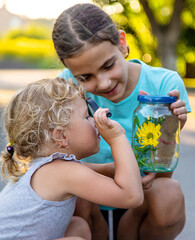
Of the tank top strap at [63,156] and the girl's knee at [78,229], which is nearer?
the tank top strap at [63,156]

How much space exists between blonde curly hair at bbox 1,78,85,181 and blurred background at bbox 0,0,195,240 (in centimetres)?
28

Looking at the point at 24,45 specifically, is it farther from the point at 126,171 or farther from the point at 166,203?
the point at 126,171

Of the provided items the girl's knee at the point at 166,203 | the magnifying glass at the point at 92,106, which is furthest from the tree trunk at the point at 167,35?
the magnifying glass at the point at 92,106

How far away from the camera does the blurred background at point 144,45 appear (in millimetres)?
3686

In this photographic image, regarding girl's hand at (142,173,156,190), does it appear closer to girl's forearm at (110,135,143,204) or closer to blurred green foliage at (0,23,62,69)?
girl's forearm at (110,135,143,204)

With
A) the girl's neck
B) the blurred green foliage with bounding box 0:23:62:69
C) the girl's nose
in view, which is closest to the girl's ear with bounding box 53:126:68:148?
the girl's nose

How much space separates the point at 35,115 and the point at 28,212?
44 cm

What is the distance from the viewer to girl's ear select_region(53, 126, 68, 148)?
73.4 inches

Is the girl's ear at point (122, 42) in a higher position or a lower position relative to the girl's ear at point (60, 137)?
higher

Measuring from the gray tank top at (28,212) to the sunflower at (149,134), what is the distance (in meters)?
0.40

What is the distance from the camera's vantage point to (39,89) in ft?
6.18

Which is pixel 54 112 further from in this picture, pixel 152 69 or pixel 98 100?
pixel 152 69

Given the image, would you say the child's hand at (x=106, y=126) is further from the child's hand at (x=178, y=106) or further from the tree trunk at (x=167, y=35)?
the tree trunk at (x=167, y=35)

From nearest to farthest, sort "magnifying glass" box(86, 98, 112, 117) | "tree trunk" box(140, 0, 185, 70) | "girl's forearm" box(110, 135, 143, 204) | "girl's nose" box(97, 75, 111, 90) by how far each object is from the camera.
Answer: "girl's forearm" box(110, 135, 143, 204), "magnifying glass" box(86, 98, 112, 117), "girl's nose" box(97, 75, 111, 90), "tree trunk" box(140, 0, 185, 70)
